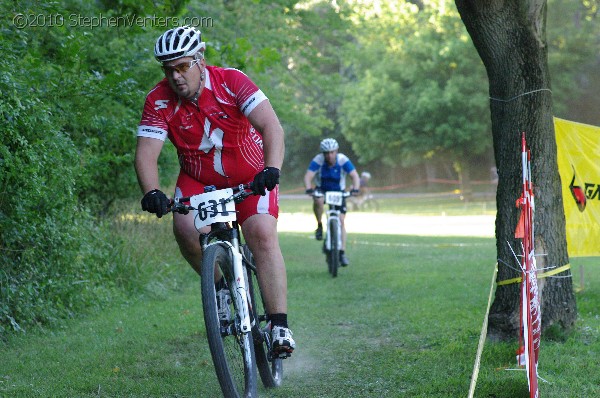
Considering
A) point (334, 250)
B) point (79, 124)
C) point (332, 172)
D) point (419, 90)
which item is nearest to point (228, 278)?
point (79, 124)

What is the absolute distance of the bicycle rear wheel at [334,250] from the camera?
14469 millimetres

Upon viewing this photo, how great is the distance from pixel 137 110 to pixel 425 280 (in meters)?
4.43

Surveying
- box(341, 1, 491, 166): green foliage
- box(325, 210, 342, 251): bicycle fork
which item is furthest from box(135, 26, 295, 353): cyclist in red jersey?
box(341, 1, 491, 166): green foliage

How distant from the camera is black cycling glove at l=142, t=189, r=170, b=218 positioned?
540 centimetres

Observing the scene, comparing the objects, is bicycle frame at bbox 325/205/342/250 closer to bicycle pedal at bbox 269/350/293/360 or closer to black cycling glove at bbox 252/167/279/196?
bicycle pedal at bbox 269/350/293/360

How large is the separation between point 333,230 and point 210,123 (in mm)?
9121

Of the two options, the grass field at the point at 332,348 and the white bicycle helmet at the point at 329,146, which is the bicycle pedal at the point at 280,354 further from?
the white bicycle helmet at the point at 329,146

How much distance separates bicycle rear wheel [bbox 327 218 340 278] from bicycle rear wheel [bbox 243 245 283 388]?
25.6 ft

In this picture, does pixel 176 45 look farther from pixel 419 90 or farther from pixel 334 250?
pixel 419 90

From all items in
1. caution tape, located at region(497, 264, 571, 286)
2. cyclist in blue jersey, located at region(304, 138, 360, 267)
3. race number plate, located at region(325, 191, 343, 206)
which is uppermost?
cyclist in blue jersey, located at region(304, 138, 360, 267)

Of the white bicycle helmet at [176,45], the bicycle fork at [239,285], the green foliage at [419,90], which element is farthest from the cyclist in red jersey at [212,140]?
the green foliage at [419,90]

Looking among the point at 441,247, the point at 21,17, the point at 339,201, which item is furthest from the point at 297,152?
the point at 21,17

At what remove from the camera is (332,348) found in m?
8.13

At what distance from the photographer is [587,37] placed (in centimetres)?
5066
